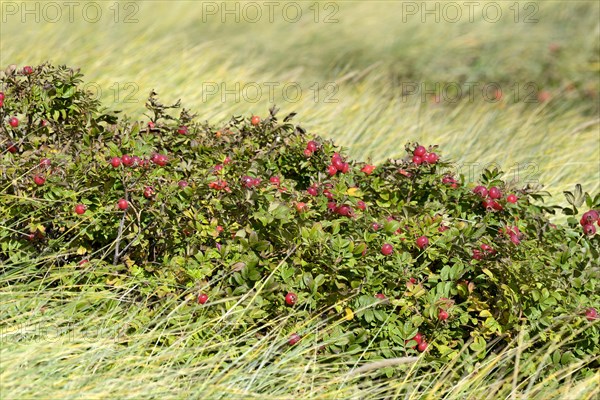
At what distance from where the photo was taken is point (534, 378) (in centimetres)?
310

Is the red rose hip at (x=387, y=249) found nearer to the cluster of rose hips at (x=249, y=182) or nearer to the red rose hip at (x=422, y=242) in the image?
the red rose hip at (x=422, y=242)

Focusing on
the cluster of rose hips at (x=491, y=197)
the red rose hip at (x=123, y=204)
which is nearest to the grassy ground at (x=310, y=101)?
the red rose hip at (x=123, y=204)

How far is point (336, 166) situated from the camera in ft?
12.2

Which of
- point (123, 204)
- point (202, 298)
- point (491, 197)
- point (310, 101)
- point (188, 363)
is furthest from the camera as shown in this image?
point (310, 101)

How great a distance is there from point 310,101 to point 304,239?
10.7 feet

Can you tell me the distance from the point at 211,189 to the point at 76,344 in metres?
0.78

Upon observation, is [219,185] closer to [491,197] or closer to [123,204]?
[123,204]

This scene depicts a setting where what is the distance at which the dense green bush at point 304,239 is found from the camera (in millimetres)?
3238

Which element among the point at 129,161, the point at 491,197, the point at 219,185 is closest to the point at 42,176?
the point at 129,161

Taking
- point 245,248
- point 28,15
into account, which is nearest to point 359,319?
point 245,248

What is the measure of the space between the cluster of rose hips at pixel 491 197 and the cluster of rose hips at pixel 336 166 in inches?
21.0

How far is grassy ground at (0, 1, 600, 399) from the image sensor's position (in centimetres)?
296

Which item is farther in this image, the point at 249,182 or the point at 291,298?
the point at 249,182

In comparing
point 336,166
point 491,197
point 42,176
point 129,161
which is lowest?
point 491,197
